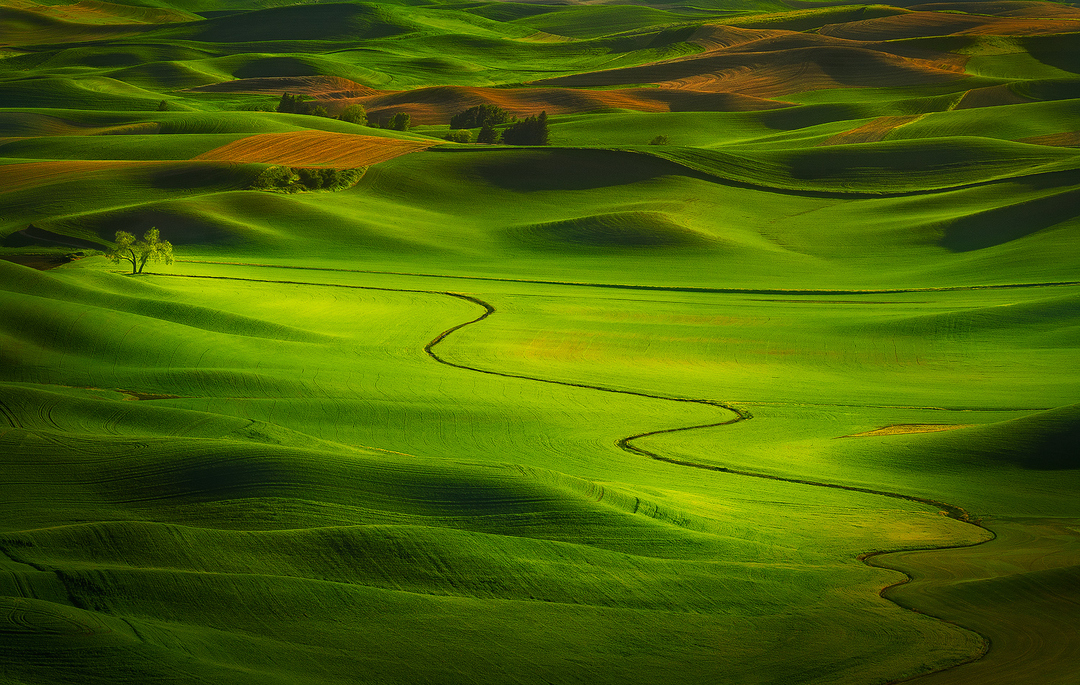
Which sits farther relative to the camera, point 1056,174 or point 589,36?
point 589,36

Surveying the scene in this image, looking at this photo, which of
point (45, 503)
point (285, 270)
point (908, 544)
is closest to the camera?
point (45, 503)

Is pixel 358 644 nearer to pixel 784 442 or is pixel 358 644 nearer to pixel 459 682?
pixel 459 682

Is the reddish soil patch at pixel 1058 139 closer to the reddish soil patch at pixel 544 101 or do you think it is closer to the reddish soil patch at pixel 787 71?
the reddish soil patch at pixel 544 101

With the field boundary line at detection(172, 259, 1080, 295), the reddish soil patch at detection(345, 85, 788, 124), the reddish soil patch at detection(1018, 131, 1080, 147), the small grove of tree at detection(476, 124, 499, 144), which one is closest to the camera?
the field boundary line at detection(172, 259, 1080, 295)

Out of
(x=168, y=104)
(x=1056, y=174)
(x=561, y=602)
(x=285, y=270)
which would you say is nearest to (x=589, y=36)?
(x=168, y=104)

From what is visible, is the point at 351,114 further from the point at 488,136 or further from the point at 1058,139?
the point at 1058,139

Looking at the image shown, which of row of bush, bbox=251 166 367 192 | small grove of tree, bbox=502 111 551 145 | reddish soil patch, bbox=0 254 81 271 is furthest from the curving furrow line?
small grove of tree, bbox=502 111 551 145

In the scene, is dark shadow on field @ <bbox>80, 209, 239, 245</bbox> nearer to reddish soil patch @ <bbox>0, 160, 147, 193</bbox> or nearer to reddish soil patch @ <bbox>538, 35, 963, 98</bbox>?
reddish soil patch @ <bbox>0, 160, 147, 193</bbox>
